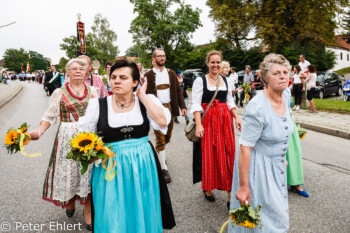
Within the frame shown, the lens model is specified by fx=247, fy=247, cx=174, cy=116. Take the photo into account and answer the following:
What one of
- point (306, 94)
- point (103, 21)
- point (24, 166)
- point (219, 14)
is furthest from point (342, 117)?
point (103, 21)

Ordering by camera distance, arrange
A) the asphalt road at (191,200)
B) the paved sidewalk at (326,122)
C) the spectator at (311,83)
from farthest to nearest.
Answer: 1. the spectator at (311,83)
2. the paved sidewalk at (326,122)
3. the asphalt road at (191,200)

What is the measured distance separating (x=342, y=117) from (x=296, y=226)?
24.2ft

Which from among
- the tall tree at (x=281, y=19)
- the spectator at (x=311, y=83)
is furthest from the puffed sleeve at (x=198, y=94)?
the tall tree at (x=281, y=19)

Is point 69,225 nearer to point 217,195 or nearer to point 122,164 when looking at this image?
point 122,164

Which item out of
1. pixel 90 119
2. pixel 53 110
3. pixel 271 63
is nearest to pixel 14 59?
pixel 53 110

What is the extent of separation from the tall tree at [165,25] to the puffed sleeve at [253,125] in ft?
97.2

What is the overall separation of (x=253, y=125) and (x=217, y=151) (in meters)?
1.43

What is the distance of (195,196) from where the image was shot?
3.59 metres

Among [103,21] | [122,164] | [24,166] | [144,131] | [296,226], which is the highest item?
[103,21]

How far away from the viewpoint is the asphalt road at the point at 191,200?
2.93 m

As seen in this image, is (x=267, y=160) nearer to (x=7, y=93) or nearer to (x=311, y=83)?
(x=311, y=83)

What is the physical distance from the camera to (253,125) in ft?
6.15

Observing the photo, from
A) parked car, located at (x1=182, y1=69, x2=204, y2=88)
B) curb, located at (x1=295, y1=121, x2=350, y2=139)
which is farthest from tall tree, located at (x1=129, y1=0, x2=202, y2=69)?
curb, located at (x1=295, y1=121, x2=350, y2=139)

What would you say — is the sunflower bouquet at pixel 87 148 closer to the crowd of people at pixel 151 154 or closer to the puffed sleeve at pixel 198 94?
the crowd of people at pixel 151 154
